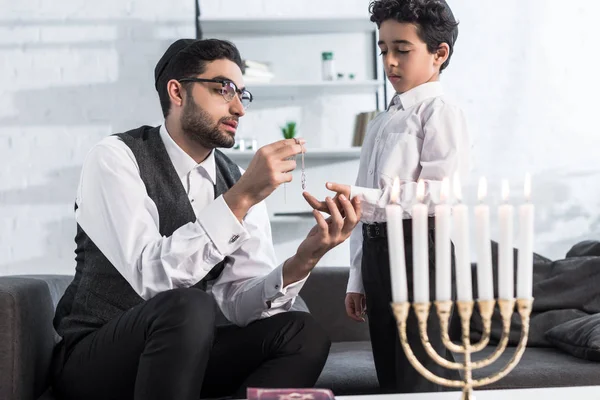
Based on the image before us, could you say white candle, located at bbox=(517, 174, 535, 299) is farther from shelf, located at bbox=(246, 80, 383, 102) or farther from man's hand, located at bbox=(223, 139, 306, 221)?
shelf, located at bbox=(246, 80, 383, 102)

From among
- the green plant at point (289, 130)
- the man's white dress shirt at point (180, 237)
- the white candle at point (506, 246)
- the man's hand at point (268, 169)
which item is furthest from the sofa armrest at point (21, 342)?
the green plant at point (289, 130)

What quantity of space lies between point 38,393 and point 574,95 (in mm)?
3028

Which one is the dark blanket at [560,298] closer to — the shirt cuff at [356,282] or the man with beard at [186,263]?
the shirt cuff at [356,282]

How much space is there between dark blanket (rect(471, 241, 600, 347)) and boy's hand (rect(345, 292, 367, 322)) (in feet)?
2.38

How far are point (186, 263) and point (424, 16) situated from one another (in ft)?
2.85

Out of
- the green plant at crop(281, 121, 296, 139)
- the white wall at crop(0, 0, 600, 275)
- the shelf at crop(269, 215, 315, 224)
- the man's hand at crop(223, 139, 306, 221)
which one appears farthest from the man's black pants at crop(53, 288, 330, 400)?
the white wall at crop(0, 0, 600, 275)

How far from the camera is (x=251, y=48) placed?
388 centimetres

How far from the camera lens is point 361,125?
147 inches

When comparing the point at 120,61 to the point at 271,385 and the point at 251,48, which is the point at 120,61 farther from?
the point at 271,385

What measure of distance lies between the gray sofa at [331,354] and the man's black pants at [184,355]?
9 centimetres

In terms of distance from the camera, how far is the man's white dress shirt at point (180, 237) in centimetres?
161

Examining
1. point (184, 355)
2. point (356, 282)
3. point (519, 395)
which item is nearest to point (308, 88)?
point (356, 282)

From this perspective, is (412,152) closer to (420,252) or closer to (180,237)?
(180,237)

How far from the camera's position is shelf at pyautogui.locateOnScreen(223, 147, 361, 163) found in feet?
12.0
